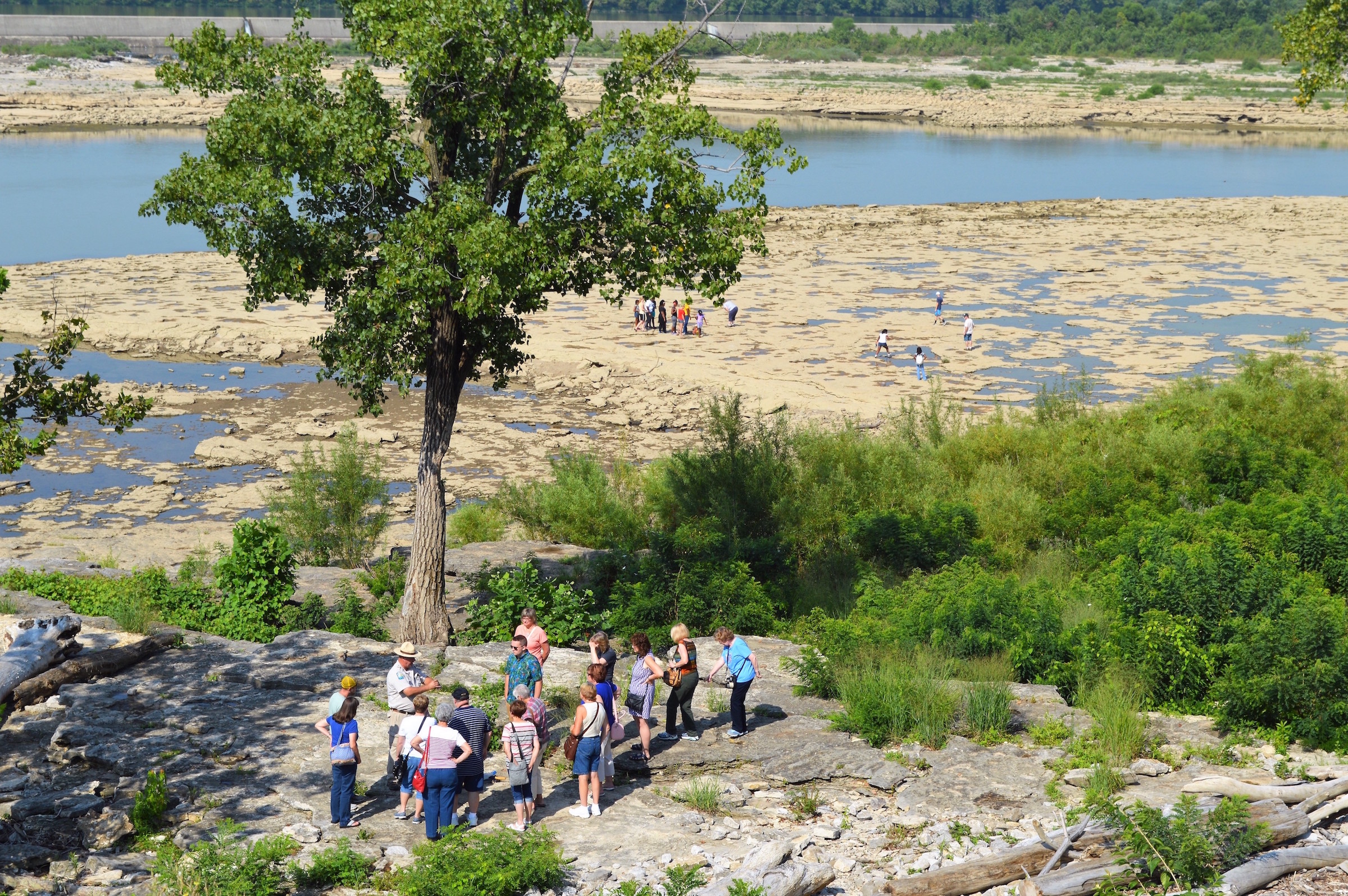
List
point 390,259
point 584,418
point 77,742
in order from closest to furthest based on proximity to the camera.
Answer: point 77,742 → point 390,259 → point 584,418

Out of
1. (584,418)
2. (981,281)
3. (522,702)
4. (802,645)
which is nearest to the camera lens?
(522,702)

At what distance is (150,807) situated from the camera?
1040 cm

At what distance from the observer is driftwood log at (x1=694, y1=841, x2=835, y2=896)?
29.5 ft

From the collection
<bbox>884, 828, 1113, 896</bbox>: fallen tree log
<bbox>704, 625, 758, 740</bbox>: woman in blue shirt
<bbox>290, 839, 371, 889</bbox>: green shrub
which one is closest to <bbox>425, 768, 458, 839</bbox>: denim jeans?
<bbox>290, 839, 371, 889</bbox>: green shrub

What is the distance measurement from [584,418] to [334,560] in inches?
395

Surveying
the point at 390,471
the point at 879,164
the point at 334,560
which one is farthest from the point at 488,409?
the point at 879,164

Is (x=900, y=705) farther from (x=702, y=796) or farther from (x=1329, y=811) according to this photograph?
(x=1329, y=811)

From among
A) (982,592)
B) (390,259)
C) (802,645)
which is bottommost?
(802,645)

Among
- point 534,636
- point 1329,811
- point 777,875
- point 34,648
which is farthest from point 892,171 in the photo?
point 777,875

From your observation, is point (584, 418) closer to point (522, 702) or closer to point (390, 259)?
point (390, 259)

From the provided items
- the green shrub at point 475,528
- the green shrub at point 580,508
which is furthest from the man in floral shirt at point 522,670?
the green shrub at point 475,528

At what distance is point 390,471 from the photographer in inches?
1037

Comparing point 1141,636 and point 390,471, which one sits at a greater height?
point 1141,636

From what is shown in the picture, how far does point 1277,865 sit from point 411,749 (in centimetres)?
647
